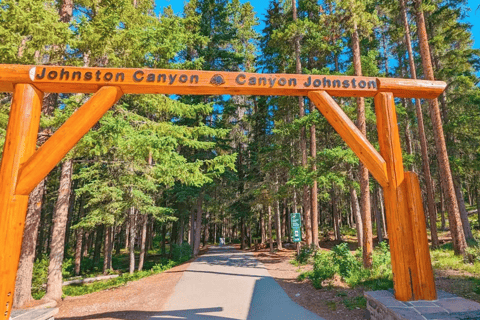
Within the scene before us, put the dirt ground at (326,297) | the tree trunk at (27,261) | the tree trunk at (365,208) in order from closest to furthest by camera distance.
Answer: the dirt ground at (326,297) < the tree trunk at (27,261) < the tree trunk at (365,208)

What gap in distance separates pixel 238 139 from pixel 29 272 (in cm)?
1853

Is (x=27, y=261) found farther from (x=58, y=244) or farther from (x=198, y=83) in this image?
(x=198, y=83)

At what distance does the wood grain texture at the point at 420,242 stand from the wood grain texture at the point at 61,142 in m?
5.15

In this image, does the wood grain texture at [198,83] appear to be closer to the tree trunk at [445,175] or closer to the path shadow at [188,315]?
the path shadow at [188,315]

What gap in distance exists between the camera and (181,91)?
4297 millimetres

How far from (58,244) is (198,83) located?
24.2ft

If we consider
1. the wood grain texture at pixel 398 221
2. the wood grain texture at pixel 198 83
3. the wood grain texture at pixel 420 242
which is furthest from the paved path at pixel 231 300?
the wood grain texture at pixel 198 83

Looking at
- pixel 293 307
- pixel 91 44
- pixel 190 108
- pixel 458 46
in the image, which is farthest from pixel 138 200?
pixel 458 46

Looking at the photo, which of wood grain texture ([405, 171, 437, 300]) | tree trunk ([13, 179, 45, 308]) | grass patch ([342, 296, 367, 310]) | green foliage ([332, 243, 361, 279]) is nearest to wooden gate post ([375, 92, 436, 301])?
wood grain texture ([405, 171, 437, 300])

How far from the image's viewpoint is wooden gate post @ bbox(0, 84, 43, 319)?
3260 mm

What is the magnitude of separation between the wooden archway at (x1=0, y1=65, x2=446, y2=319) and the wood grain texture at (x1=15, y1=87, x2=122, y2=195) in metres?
0.01

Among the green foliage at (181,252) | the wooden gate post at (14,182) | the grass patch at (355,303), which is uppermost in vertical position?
the wooden gate post at (14,182)

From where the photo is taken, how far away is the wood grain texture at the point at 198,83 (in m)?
3.88

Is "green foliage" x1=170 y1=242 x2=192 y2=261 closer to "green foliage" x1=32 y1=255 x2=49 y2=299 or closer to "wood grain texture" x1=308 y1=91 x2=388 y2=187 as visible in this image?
"green foliage" x1=32 y1=255 x2=49 y2=299
